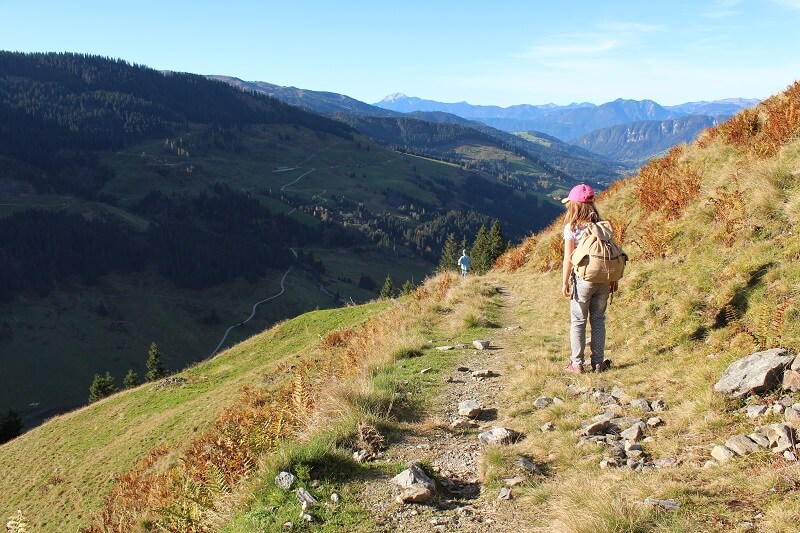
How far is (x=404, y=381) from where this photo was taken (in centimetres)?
988

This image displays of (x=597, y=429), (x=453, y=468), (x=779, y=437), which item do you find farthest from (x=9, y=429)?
(x=779, y=437)

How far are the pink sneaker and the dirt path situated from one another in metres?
1.17

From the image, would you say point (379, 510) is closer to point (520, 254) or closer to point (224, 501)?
point (224, 501)

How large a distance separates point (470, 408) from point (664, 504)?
3988 mm

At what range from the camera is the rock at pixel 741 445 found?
5.11 m

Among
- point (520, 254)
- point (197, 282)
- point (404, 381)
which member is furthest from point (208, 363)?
point (197, 282)

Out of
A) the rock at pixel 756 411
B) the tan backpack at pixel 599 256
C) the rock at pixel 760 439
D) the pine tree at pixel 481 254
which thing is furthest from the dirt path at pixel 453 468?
the pine tree at pixel 481 254

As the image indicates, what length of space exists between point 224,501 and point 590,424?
4.64m

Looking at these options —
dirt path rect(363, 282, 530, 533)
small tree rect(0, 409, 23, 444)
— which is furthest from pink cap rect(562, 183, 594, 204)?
small tree rect(0, 409, 23, 444)

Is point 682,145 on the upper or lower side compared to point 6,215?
upper

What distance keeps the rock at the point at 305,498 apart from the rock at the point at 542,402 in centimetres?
387

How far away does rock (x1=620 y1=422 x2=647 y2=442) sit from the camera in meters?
Answer: 6.28

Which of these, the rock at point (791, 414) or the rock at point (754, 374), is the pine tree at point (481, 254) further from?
the rock at point (791, 414)

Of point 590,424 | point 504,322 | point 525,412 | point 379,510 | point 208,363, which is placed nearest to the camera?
point 379,510
